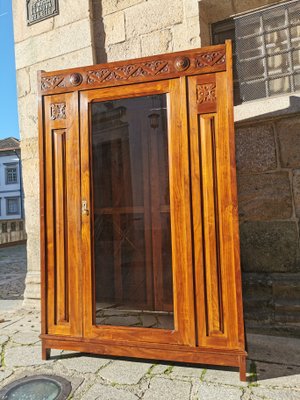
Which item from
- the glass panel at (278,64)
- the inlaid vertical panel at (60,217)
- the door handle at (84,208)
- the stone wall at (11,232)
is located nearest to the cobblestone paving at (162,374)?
the inlaid vertical panel at (60,217)

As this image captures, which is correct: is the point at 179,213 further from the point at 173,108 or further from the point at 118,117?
the point at 118,117

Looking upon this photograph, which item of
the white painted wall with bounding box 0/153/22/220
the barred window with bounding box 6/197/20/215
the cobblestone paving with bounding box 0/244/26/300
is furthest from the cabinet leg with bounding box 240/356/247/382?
the barred window with bounding box 6/197/20/215

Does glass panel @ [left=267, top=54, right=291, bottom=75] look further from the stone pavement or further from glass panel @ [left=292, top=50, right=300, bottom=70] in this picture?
the stone pavement

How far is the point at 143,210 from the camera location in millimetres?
2301

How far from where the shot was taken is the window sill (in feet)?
8.70

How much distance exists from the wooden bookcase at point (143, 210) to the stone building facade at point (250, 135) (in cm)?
96

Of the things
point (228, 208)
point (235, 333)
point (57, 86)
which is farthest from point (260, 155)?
point (57, 86)

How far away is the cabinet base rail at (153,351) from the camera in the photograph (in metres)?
1.88

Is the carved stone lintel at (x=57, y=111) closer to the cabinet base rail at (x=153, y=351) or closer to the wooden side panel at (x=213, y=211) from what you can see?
the wooden side panel at (x=213, y=211)

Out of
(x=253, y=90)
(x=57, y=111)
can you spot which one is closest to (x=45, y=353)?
(x=57, y=111)

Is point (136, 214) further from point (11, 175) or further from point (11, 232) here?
point (11, 175)

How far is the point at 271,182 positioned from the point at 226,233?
44.5 inches

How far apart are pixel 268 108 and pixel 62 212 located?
206 centimetres

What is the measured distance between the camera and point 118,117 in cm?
230
